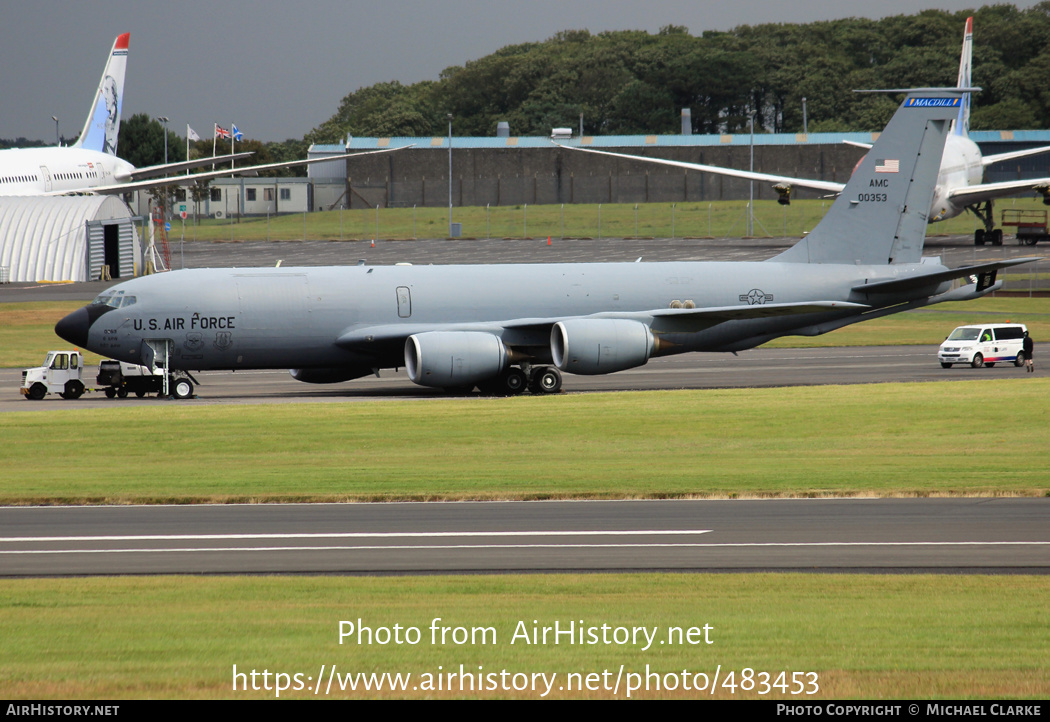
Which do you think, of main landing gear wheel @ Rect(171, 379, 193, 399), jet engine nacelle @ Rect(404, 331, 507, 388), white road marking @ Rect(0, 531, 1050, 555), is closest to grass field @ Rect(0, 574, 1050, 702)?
white road marking @ Rect(0, 531, 1050, 555)

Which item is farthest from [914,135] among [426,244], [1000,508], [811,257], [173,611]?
[426,244]

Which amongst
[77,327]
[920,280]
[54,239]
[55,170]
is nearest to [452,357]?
[77,327]

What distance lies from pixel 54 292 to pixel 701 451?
192ft

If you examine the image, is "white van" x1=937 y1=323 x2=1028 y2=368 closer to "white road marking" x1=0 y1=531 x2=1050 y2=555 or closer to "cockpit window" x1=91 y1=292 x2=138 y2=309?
"cockpit window" x1=91 y1=292 x2=138 y2=309

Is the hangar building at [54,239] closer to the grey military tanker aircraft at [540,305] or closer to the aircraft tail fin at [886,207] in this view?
the grey military tanker aircraft at [540,305]

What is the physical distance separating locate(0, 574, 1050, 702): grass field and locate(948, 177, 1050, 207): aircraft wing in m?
82.5

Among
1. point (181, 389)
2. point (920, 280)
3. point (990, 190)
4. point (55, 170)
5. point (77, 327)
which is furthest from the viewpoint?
point (55, 170)

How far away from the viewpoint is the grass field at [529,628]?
9445mm

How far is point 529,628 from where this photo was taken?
36.4ft

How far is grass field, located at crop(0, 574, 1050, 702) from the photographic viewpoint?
31.0 feet

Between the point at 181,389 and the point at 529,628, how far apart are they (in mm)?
28333

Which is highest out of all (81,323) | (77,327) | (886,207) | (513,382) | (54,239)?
(886,207)

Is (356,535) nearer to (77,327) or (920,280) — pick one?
(77,327)

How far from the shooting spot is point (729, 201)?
139 metres
